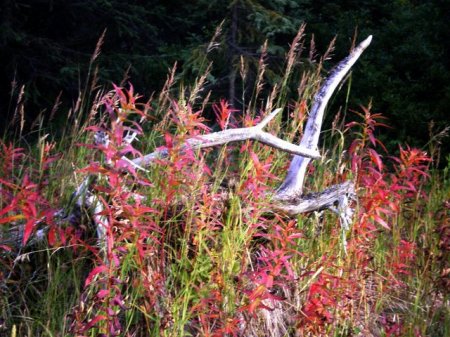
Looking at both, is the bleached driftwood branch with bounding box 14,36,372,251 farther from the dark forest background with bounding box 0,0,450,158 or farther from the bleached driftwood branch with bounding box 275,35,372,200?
the dark forest background with bounding box 0,0,450,158

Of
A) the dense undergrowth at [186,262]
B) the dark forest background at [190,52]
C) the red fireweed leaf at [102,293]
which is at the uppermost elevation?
the red fireweed leaf at [102,293]

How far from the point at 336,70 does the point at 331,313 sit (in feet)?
5.35

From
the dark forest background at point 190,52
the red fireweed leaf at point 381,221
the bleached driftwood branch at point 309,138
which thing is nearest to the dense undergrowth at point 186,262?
the red fireweed leaf at point 381,221

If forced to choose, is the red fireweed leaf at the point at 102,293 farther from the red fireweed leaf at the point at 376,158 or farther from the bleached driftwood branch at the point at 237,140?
the red fireweed leaf at the point at 376,158

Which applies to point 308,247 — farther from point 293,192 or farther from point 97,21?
point 97,21

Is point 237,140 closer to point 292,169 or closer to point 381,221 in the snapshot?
point 292,169

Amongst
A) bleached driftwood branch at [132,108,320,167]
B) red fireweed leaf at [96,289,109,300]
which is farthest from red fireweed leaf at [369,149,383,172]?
red fireweed leaf at [96,289,109,300]

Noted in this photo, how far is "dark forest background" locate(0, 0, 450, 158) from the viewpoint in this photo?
7164mm

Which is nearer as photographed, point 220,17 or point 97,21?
point 220,17

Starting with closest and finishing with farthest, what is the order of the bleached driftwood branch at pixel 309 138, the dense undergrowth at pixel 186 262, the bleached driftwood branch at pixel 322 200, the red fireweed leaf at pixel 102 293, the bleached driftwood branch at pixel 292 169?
the red fireweed leaf at pixel 102 293 < the dense undergrowth at pixel 186 262 < the bleached driftwood branch at pixel 292 169 < the bleached driftwood branch at pixel 322 200 < the bleached driftwood branch at pixel 309 138

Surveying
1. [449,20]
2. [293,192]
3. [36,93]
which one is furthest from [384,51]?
[293,192]

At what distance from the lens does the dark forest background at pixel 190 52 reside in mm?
7164

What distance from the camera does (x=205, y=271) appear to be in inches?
115

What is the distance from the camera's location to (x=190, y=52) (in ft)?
23.4
